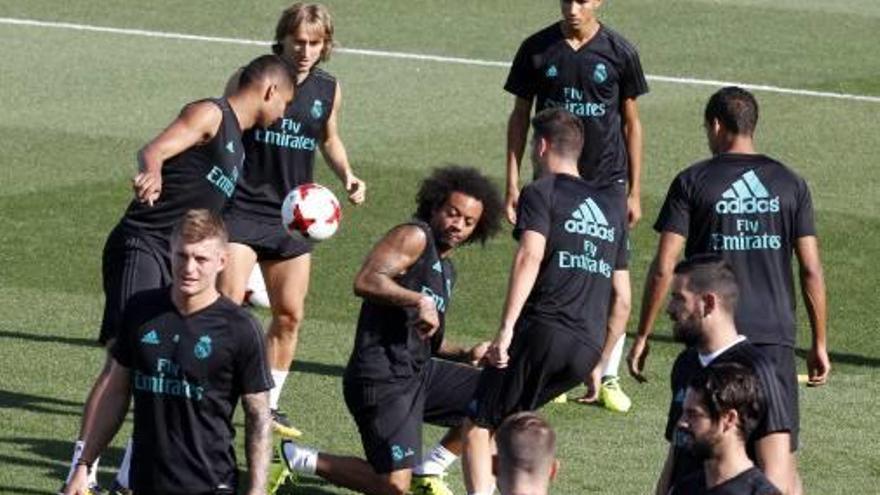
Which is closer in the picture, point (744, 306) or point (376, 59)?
point (744, 306)

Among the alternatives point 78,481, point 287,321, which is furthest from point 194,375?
point 287,321

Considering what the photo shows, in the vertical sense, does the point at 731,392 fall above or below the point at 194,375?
above

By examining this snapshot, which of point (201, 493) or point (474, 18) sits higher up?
point (474, 18)

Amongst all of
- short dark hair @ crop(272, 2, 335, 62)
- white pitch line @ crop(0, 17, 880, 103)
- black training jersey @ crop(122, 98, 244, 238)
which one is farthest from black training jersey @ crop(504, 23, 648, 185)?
white pitch line @ crop(0, 17, 880, 103)

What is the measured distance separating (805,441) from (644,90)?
2830mm

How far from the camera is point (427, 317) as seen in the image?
1162cm

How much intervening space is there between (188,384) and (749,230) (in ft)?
10.3

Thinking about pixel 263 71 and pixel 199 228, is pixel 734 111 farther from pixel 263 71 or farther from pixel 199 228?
pixel 199 228

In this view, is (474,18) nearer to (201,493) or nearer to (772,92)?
(772,92)

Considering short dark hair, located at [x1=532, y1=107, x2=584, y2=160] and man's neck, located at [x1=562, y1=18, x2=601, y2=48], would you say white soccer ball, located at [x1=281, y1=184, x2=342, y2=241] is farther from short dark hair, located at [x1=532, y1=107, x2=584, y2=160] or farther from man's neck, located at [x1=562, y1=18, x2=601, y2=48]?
man's neck, located at [x1=562, y1=18, x2=601, y2=48]

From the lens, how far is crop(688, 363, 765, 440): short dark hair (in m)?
8.41

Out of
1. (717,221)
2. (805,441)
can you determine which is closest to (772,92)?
(805,441)

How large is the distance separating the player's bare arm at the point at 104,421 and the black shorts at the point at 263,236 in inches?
143

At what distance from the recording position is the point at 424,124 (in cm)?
2378
